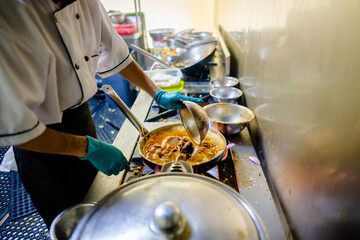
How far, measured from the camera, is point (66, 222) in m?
0.89

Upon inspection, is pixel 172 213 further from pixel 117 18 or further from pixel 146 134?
pixel 117 18

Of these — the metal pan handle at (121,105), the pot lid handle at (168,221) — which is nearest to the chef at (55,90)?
the metal pan handle at (121,105)

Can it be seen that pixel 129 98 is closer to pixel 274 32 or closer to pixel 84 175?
pixel 84 175

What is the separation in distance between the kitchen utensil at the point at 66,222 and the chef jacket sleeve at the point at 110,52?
1223 millimetres

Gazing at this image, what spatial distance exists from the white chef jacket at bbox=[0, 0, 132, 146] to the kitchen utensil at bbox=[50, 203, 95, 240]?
39cm

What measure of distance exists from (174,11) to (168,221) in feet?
25.3

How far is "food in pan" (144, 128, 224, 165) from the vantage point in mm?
1540

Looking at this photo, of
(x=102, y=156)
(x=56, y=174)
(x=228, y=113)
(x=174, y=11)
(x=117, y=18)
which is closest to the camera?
(x=102, y=156)

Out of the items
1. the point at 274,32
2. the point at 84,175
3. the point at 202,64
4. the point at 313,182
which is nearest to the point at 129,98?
the point at 202,64

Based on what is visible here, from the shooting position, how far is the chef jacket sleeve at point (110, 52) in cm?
173

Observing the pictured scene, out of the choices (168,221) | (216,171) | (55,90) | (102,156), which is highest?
(55,90)

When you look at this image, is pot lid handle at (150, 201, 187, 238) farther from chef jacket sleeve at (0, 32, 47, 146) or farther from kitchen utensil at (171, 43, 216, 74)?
kitchen utensil at (171, 43, 216, 74)

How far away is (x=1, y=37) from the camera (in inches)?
36.8

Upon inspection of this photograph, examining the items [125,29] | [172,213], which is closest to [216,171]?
[172,213]
